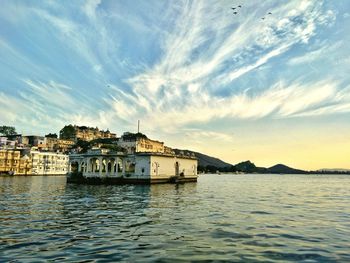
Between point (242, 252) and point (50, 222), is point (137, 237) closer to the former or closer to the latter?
point (242, 252)

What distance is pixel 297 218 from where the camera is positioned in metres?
→ 22.6

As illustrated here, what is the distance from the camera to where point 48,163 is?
158 m

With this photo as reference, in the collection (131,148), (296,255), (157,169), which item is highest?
(131,148)

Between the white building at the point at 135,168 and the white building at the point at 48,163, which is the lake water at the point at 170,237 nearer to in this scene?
the white building at the point at 135,168

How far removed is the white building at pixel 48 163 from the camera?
15050cm

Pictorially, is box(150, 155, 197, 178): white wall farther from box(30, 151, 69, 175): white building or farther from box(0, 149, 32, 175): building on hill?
box(30, 151, 69, 175): white building

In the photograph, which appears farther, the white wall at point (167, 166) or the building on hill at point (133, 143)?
the building on hill at point (133, 143)

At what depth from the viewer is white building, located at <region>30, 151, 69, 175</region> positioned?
150 meters

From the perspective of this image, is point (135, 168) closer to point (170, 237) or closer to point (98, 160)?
point (98, 160)

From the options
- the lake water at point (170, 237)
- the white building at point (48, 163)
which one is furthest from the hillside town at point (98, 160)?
the lake water at point (170, 237)

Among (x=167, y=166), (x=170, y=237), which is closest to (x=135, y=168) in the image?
(x=167, y=166)

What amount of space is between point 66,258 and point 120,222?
8.27 metres

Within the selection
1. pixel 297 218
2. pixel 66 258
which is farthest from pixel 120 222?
pixel 297 218

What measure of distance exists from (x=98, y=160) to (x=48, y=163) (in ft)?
284
